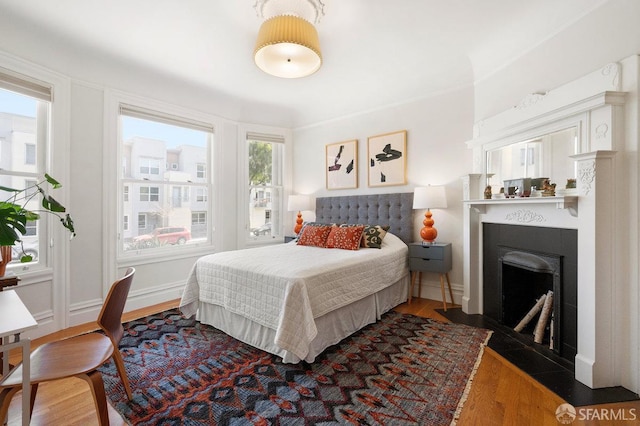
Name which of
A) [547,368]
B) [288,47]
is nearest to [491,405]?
[547,368]

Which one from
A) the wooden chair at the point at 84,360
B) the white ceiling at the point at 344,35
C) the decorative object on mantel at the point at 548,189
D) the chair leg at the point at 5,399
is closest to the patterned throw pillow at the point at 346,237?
the decorative object on mantel at the point at 548,189

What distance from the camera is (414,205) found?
11.6 feet

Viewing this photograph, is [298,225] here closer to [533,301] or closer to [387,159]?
[387,159]

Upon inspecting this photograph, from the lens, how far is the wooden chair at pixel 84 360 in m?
1.27

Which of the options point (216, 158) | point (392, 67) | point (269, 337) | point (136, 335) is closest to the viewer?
point (269, 337)

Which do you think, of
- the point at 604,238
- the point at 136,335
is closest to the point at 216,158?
the point at 136,335

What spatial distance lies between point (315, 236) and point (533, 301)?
2.40m

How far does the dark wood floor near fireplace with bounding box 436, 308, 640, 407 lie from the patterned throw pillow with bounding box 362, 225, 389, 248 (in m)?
1.21

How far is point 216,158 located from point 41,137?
1.92 metres

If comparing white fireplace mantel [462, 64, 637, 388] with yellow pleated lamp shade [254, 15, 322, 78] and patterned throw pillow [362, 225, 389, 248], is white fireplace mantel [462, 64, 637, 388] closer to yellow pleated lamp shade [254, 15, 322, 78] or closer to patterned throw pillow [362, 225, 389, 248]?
patterned throw pillow [362, 225, 389, 248]

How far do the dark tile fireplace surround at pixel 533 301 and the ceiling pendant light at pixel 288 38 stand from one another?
7.81 feet

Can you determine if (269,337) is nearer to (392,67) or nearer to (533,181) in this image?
(533,181)

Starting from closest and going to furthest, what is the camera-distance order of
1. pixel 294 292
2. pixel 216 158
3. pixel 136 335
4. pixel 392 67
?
pixel 294 292 → pixel 136 335 → pixel 392 67 → pixel 216 158

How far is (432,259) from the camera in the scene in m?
3.34
